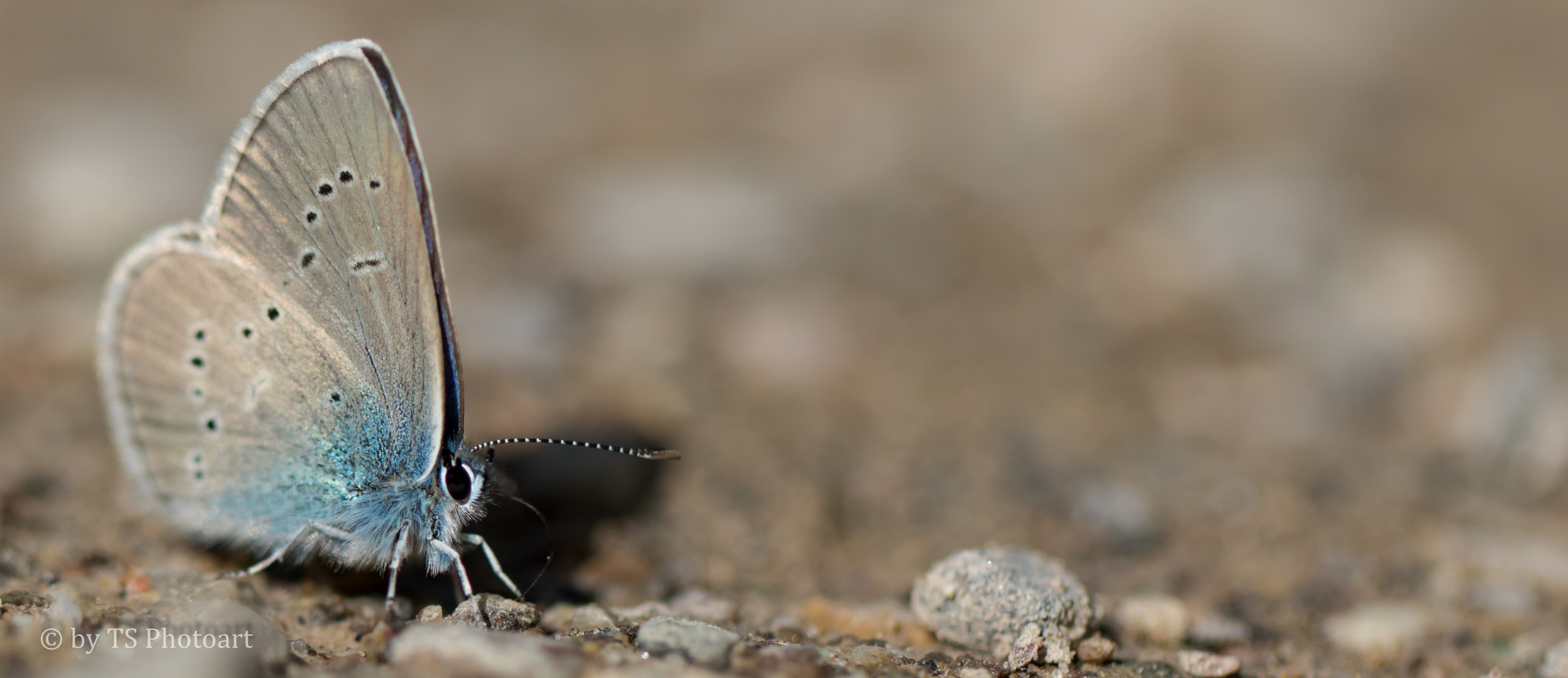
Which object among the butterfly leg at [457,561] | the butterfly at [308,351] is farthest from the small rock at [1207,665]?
the butterfly leg at [457,561]

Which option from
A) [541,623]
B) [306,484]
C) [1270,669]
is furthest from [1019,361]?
[306,484]

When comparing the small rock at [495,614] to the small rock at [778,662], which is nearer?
the small rock at [778,662]

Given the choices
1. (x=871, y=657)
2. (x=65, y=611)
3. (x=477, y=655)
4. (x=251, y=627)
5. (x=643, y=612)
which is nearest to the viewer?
(x=477, y=655)

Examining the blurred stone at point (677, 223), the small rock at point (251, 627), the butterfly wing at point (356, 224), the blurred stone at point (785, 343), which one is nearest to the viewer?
the small rock at point (251, 627)

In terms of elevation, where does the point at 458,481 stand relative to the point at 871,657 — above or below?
above

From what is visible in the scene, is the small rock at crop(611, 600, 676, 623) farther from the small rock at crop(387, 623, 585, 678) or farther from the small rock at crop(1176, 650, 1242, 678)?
the small rock at crop(1176, 650, 1242, 678)

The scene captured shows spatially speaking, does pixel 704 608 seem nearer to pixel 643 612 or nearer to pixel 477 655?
pixel 643 612

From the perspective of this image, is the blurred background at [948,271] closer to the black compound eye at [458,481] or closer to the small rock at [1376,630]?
the small rock at [1376,630]

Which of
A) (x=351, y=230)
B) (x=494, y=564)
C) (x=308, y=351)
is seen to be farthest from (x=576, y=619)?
(x=351, y=230)
